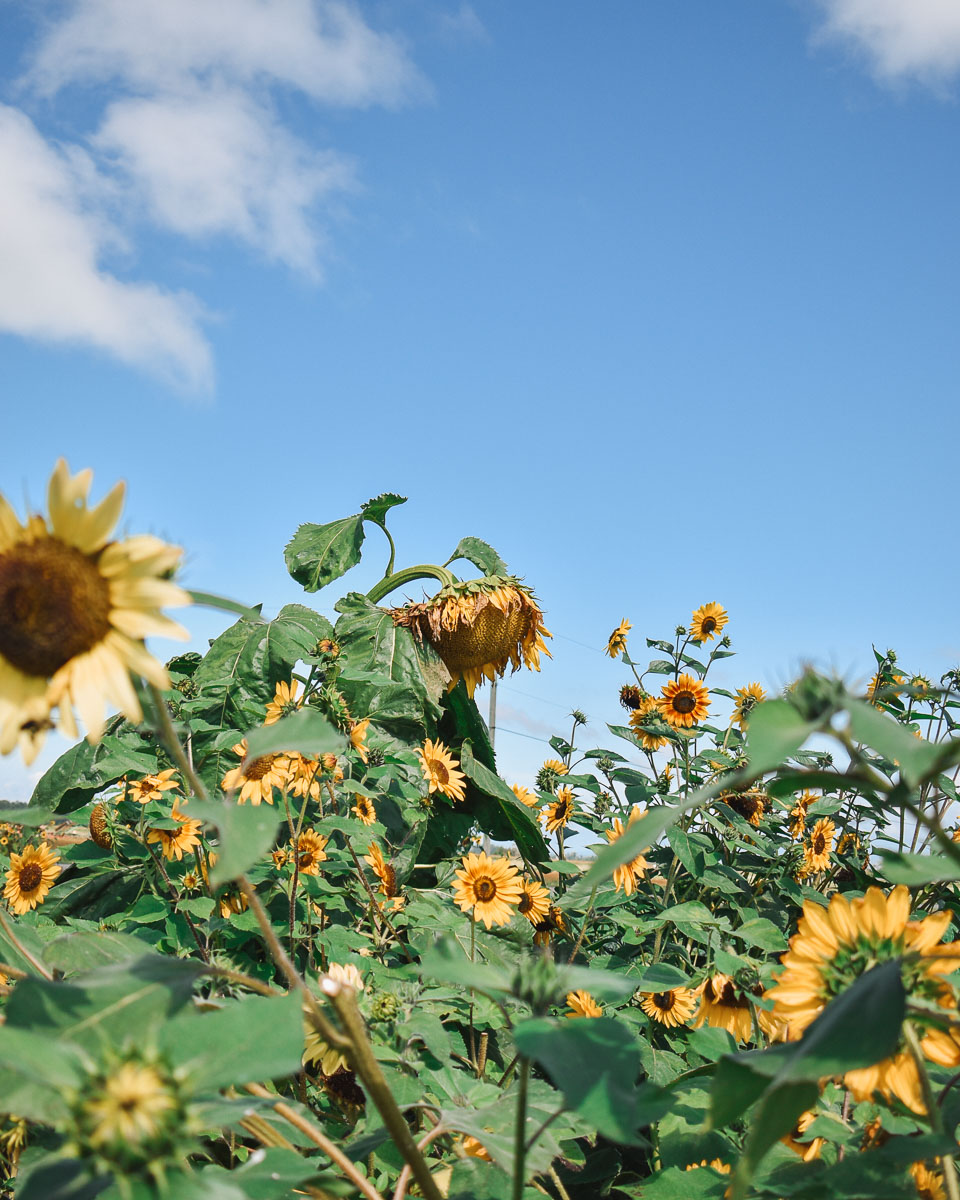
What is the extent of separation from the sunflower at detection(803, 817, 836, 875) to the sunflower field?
32 mm

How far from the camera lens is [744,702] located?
3334 mm

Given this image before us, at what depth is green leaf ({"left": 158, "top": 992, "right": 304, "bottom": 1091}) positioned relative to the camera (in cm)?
47

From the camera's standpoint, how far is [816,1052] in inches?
19.1

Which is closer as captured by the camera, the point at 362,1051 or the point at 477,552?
the point at 362,1051

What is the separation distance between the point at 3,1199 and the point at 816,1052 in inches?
47.6

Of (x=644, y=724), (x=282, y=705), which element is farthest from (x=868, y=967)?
(x=644, y=724)

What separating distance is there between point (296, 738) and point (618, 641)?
10.0 ft

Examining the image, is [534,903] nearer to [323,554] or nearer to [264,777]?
[264,777]

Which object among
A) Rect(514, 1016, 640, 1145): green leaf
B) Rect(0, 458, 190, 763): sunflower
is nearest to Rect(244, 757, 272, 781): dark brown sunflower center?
Rect(0, 458, 190, 763): sunflower

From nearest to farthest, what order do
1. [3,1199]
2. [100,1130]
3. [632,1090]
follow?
1. [100,1130]
2. [632,1090]
3. [3,1199]

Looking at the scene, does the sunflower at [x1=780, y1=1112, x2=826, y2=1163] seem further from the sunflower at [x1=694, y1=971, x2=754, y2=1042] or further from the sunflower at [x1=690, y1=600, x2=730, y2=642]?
the sunflower at [x1=690, y1=600, x2=730, y2=642]

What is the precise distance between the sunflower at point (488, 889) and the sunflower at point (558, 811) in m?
0.93

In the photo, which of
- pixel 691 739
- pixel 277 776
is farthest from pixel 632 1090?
pixel 691 739

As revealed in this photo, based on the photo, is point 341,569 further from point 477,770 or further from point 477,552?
point 477,770
